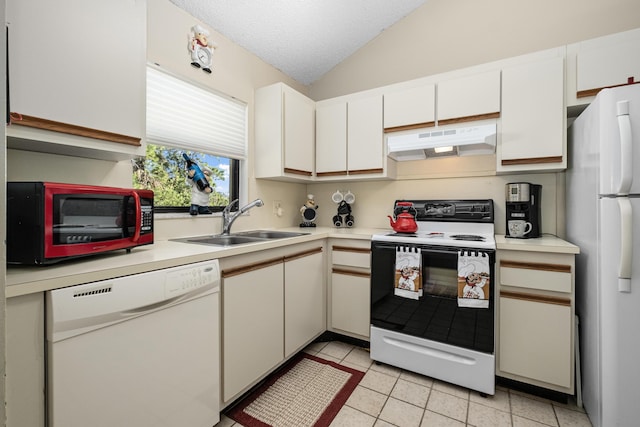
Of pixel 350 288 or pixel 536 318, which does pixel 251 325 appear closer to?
pixel 350 288

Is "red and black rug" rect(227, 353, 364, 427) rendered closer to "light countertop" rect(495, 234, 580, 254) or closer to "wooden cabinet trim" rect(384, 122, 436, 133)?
"light countertop" rect(495, 234, 580, 254)

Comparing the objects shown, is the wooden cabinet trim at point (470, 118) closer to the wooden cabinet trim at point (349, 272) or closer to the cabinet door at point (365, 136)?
the cabinet door at point (365, 136)

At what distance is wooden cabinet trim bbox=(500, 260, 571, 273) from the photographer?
1.63 metres

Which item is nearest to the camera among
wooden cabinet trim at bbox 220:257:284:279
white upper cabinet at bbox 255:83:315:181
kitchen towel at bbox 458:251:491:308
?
wooden cabinet trim at bbox 220:257:284:279

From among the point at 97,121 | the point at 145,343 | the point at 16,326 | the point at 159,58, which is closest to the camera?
the point at 16,326

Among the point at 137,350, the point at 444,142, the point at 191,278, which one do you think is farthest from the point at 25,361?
the point at 444,142

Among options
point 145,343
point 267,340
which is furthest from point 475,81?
point 145,343

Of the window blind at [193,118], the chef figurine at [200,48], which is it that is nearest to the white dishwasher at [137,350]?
the window blind at [193,118]

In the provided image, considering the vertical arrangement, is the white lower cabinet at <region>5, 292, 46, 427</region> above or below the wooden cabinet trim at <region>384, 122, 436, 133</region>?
below

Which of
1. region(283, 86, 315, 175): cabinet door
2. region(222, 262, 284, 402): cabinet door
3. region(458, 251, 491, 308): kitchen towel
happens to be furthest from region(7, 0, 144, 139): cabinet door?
region(458, 251, 491, 308): kitchen towel

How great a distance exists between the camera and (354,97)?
8.61 ft

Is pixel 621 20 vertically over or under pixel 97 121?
over

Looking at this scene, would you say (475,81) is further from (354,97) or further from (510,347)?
Answer: (510,347)

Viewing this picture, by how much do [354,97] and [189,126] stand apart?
1.43m
